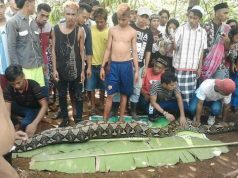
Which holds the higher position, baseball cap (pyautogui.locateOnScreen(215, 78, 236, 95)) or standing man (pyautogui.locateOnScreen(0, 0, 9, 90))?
standing man (pyautogui.locateOnScreen(0, 0, 9, 90))

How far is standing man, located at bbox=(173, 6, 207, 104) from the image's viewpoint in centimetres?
665

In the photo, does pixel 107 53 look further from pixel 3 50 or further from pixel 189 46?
pixel 3 50

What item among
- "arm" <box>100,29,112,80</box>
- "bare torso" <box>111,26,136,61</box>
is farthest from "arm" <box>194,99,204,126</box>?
"arm" <box>100,29,112,80</box>

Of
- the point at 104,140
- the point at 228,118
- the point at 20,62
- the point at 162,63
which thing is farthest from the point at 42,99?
the point at 228,118

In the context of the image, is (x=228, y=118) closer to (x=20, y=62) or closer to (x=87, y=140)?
(x=87, y=140)

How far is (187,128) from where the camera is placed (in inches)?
247

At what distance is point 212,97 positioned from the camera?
262 inches

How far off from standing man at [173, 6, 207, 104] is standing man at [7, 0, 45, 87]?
2.61 meters

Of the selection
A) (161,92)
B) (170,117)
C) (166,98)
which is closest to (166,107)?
(166,98)

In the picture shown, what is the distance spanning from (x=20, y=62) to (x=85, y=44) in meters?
1.19

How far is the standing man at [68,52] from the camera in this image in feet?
19.4

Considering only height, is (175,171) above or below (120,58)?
below

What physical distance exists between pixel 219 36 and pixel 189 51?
72cm

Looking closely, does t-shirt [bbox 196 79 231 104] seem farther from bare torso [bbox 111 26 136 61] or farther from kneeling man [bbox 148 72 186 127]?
bare torso [bbox 111 26 136 61]
